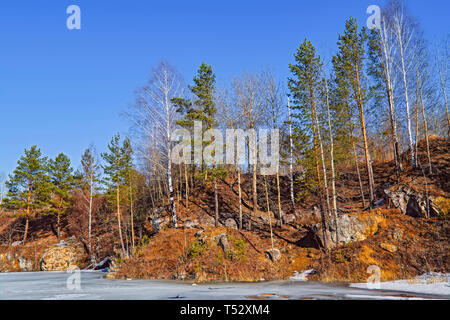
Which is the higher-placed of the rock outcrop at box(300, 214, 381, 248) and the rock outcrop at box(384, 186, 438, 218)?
the rock outcrop at box(384, 186, 438, 218)

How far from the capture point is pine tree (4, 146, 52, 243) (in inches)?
1410

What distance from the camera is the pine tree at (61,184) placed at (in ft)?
122

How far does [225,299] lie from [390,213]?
44.3 feet

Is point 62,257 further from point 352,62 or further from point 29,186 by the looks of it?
point 352,62

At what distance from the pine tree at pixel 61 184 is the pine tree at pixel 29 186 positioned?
35.9 inches

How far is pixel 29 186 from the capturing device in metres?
36.9

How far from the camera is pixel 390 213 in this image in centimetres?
1705

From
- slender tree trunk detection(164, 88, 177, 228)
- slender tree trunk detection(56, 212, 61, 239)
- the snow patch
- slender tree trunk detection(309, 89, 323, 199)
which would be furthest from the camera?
slender tree trunk detection(56, 212, 61, 239)

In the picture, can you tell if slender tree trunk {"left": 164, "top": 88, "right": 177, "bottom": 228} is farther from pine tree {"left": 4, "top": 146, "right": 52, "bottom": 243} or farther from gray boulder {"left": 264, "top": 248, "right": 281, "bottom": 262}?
pine tree {"left": 4, "top": 146, "right": 52, "bottom": 243}

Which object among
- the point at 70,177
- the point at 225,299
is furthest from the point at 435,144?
the point at 70,177

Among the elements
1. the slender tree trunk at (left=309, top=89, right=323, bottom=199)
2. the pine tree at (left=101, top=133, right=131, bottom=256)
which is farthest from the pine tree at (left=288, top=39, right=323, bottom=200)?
the pine tree at (left=101, top=133, right=131, bottom=256)

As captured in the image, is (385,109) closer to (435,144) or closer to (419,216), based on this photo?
(435,144)

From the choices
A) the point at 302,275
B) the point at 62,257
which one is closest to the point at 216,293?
the point at 302,275

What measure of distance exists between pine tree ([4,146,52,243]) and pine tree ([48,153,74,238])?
911 millimetres
